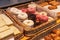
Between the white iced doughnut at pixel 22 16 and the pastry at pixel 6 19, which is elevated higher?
the pastry at pixel 6 19

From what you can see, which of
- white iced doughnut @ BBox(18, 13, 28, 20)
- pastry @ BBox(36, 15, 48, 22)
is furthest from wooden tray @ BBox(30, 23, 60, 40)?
white iced doughnut @ BBox(18, 13, 28, 20)

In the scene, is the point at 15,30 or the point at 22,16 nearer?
the point at 15,30

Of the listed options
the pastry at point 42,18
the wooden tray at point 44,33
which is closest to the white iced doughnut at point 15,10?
the pastry at point 42,18

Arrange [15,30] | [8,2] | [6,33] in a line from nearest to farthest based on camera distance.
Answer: [6,33] < [15,30] < [8,2]

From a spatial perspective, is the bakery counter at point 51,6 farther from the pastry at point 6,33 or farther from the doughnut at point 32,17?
the pastry at point 6,33

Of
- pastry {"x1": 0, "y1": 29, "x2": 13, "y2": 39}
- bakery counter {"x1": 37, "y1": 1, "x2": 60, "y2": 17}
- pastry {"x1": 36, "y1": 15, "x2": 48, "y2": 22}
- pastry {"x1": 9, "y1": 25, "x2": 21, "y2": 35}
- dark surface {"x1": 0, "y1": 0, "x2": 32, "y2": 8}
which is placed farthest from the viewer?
bakery counter {"x1": 37, "y1": 1, "x2": 60, "y2": 17}

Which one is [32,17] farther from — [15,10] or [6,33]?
[6,33]

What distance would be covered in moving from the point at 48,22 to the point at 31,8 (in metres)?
0.22

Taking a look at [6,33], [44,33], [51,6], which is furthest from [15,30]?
[51,6]

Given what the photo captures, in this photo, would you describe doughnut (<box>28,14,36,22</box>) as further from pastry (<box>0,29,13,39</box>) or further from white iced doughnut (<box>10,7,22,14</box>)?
pastry (<box>0,29,13,39</box>)

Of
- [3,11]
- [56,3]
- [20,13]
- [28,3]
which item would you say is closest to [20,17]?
[20,13]

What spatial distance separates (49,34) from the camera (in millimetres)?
1248

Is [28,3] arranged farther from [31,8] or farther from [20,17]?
[20,17]

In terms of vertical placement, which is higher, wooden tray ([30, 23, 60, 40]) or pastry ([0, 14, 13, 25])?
pastry ([0, 14, 13, 25])
